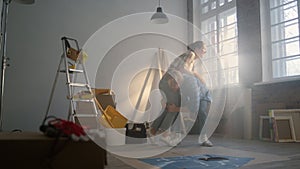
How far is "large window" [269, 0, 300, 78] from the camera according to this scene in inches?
166

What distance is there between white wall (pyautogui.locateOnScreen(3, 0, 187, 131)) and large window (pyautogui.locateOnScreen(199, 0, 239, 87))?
2.22 metres

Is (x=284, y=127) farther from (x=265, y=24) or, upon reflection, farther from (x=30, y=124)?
(x=30, y=124)

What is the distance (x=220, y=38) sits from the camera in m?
5.54

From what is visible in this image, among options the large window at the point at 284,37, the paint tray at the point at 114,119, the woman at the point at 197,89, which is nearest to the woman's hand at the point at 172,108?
the woman at the point at 197,89

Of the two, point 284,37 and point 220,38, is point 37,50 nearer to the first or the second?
point 220,38

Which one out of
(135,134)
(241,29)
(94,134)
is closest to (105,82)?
(135,134)

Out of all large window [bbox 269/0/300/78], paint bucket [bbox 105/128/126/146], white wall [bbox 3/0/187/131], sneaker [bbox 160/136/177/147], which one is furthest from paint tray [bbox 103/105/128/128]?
large window [bbox 269/0/300/78]

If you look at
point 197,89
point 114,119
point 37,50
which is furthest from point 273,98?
point 37,50

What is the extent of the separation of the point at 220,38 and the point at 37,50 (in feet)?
10.9

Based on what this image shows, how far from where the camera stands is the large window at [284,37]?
422 cm

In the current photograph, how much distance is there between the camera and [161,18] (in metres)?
5.01

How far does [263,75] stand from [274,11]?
1.05m

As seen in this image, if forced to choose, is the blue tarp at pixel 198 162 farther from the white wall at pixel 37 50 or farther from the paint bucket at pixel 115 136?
the white wall at pixel 37 50

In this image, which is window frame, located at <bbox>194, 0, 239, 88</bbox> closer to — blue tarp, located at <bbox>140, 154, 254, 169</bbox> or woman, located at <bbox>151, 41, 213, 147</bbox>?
woman, located at <bbox>151, 41, 213, 147</bbox>
